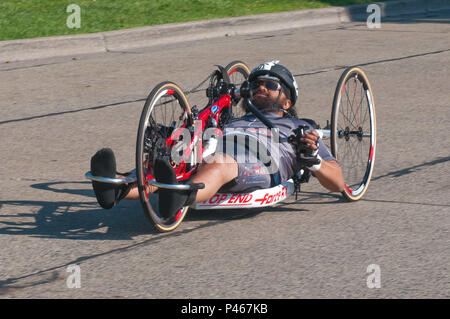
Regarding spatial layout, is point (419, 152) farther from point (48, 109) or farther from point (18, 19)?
point (18, 19)

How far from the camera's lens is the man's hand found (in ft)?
16.5

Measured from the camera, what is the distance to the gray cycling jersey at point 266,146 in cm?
525

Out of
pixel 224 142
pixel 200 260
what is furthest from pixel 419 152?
pixel 200 260

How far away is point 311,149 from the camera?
16.5 feet

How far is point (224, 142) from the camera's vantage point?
5320 millimetres

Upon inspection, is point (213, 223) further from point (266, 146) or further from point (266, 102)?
point (266, 102)

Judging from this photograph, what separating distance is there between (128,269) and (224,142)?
1.15 metres

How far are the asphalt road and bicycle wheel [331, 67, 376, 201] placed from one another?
126 millimetres

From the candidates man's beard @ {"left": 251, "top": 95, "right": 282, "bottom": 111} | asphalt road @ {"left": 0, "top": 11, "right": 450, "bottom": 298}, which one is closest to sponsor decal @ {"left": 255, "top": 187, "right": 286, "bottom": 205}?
asphalt road @ {"left": 0, "top": 11, "right": 450, "bottom": 298}

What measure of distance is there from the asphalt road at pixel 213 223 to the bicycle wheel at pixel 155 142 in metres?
0.13

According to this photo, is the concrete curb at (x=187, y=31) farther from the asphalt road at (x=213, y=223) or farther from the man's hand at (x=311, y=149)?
the man's hand at (x=311, y=149)

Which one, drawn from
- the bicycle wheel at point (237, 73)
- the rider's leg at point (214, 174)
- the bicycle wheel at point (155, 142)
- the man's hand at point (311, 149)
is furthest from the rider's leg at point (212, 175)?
the bicycle wheel at point (237, 73)

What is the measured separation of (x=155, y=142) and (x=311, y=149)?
881mm

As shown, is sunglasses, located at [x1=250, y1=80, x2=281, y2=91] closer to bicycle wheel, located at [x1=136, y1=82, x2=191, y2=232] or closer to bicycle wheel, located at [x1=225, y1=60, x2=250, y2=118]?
bicycle wheel, located at [x1=136, y1=82, x2=191, y2=232]
